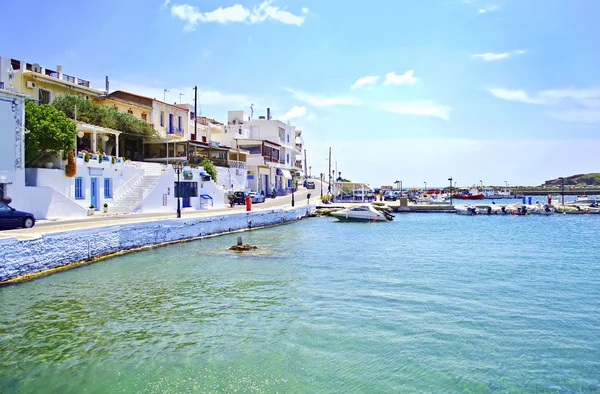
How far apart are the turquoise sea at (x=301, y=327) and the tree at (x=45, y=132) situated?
10.3 meters

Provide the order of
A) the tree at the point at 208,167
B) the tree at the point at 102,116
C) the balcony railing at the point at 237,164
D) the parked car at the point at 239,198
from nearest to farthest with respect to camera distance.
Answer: the tree at the point at 102,116 → the tree at the point at 208,167 → the parked car at the point at 239,198 → the balcony railing at the point at 237,164

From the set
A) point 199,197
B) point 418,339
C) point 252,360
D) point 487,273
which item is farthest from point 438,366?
point 199,197

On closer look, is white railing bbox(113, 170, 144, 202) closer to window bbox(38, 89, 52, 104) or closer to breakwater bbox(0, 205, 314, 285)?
breakwater bbox(0, 205, 314, 285)

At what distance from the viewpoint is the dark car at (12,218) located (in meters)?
20.2

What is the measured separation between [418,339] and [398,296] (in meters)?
4.25

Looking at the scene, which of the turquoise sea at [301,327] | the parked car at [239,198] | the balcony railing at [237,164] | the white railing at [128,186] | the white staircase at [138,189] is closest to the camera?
the turquoise sea at [301,327]

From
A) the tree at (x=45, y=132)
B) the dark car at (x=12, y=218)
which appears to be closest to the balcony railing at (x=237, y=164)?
the tree at (x=45, y=132)

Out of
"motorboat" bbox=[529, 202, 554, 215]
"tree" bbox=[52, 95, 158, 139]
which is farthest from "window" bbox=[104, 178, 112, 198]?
"motorboat" bbox=[529, 202, 554, 215]

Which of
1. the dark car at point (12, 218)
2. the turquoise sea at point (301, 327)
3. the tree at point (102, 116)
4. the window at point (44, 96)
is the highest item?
the window at point (44, 96)

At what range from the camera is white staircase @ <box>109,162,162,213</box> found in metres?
32.7

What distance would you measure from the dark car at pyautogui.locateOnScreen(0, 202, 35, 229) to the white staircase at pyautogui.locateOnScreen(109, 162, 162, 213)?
34.8ft

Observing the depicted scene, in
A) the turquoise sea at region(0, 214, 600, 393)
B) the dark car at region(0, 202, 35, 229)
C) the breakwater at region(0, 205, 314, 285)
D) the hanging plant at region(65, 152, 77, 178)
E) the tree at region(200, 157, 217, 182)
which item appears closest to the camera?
the turquoise sea at region(0, 214, 600, 393)

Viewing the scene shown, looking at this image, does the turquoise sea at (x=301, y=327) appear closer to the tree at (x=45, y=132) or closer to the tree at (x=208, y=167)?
the tree at (x=45, y=132)

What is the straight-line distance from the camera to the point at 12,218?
2055 centimetres
